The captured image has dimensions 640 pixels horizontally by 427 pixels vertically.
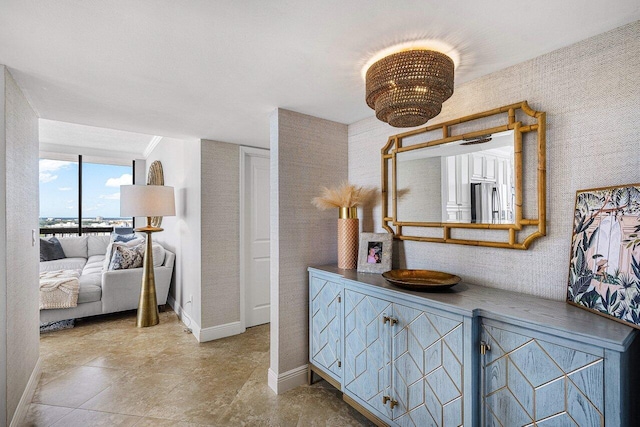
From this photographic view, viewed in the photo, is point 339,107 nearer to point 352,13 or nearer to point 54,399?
point 352,13

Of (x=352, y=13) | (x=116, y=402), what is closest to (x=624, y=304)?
(x=352, y=13)

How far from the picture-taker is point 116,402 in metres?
2.17

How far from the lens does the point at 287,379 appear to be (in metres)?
2.33

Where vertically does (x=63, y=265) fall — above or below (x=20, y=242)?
below

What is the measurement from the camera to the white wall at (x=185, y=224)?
334 cm

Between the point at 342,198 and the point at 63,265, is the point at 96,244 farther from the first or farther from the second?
the point at 342,198

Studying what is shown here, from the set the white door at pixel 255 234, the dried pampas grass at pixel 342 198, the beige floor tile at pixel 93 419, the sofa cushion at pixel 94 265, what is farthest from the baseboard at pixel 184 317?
the dried pampas grass at pixel 342 198

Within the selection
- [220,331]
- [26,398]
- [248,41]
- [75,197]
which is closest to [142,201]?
[220,331]

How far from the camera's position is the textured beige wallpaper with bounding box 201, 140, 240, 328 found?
326 cm

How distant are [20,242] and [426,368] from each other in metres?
2.63

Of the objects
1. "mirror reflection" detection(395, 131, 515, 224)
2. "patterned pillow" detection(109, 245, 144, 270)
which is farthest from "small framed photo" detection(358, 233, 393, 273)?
"patterned pillow" detection(109, 245, 144, 270)

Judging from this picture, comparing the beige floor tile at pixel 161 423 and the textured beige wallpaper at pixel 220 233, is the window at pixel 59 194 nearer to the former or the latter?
the textured beige wallpaper at pixel 220 233

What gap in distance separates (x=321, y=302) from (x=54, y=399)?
2072 mm

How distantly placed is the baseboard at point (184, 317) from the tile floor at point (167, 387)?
0.28 ft
